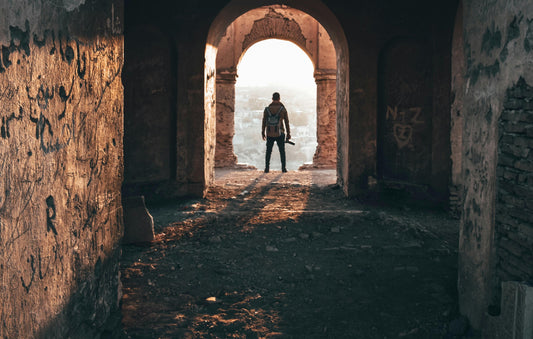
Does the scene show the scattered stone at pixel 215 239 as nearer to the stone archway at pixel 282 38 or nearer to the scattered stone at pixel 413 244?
the scattered stone at pixel 413 244

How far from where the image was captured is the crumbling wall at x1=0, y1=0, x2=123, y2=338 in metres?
1.53

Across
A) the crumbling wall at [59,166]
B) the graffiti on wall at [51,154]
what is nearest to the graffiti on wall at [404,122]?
the crumbling wall at [59,166]

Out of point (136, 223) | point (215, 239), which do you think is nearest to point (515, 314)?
point (215, 239)

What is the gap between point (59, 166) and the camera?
1922 mm

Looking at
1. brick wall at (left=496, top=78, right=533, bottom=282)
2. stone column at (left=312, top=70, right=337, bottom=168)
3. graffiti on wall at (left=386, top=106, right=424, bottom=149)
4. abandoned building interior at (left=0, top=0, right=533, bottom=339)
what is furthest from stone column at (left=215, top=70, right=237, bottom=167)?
brick wall at (left=496, top=78, right=533, bottom=282)

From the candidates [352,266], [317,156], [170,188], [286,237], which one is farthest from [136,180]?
[317,156]

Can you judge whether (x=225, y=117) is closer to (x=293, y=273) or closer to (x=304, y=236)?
(x=304, y=236)

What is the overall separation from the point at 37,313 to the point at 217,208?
380 cm

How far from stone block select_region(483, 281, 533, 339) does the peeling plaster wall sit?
0.30 meters

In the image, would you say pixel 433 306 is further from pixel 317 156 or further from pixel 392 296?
pixel 317 156

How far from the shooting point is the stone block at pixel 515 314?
1.85 m

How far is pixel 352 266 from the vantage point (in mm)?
3613

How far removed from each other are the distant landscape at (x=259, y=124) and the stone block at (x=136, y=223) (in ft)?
152

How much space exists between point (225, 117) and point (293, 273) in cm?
853
